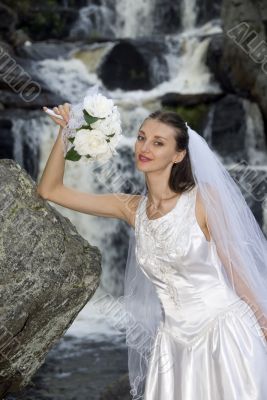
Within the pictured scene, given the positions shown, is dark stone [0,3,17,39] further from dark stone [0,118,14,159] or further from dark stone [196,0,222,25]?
dark stone [196,0,222,25]

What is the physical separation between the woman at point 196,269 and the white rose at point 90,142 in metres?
0.16

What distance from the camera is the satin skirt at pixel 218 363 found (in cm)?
264

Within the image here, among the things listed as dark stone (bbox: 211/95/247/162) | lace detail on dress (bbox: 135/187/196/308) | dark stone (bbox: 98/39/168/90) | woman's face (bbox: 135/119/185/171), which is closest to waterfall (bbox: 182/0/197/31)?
dark stone (bbox: 98/39/168/90)

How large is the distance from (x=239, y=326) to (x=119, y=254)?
261 inches

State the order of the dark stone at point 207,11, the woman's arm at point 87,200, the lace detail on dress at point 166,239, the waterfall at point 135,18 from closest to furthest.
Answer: the lace detail on dress at point 166,239 → the woman's arm at point 87,200 → the dark stone at point 207,11 → the waterfall at point 135,18

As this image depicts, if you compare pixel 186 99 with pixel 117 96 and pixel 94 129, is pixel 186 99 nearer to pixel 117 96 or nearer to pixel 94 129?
pixel 117 96

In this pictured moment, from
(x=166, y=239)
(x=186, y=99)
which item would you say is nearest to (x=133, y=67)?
(x=186, y=99)

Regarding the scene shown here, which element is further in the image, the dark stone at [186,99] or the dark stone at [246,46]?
the dark stone at [186,99]

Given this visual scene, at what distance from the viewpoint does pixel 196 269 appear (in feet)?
9.14

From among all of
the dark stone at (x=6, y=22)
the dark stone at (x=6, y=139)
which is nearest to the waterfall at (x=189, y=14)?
the dark stone at (x=6, y=22)

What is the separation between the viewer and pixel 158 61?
12.9 metres

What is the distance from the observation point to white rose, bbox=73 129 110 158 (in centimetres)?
279

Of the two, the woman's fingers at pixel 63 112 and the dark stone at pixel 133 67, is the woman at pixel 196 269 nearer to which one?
the woman's fingers at pixel 63 112

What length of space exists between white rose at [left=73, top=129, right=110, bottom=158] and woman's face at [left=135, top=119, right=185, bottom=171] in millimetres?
155
